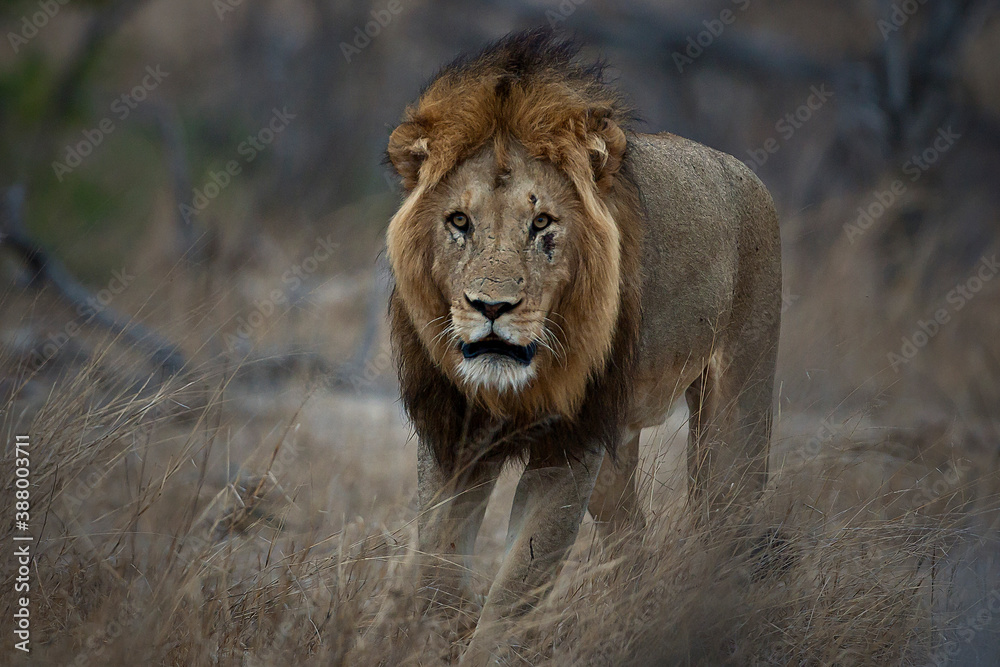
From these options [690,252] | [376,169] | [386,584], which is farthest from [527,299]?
[376,169]

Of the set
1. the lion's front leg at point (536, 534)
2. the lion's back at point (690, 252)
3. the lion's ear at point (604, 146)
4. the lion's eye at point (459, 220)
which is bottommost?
the lion's front leg at point (536, 534)

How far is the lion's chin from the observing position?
3.45m

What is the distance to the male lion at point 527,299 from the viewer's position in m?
3.52

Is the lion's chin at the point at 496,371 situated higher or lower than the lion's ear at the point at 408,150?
lower

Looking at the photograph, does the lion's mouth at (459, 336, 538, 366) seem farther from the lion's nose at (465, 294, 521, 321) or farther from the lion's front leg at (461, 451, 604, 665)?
the lion's front leg at (461, 451, 604, 665)

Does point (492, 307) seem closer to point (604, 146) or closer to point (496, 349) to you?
point (496, 349)

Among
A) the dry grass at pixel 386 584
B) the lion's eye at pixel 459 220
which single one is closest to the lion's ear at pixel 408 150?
the lion's eye at pixel 459 220

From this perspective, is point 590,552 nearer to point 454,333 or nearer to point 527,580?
point 527,580

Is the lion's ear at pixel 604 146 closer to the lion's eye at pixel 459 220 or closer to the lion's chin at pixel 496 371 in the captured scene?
the lion's eye at pixel 459 220

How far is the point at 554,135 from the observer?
369 centimetres

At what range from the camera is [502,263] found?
341 cm

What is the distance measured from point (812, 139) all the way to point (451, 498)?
35.1ft

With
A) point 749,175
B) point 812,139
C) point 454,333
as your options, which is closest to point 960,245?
point 812,139

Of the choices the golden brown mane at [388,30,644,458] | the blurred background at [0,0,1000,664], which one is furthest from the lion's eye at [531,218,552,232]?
the blurred background at [0,0,1000,664]
